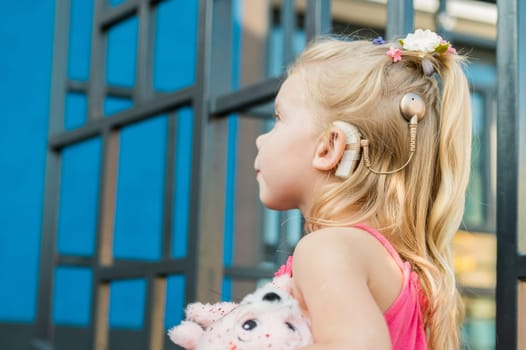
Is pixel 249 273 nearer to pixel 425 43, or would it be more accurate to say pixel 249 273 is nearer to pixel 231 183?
pixel 231 183

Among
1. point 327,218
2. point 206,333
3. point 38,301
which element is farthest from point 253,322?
point 38,301

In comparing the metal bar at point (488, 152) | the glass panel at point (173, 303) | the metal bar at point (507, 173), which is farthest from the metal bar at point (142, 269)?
the metal bar at point (488, 152)

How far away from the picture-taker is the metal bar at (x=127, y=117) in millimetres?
2684

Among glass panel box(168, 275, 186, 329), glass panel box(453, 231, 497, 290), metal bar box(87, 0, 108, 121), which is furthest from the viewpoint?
glass panel box(453, 231, 497, 290)

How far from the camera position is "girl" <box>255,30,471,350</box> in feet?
4.89

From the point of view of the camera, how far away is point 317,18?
219cm

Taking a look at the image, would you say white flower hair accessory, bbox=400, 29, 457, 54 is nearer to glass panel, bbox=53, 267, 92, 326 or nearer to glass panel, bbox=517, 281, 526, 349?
glass panel, bbox=517, 281, 526, 349

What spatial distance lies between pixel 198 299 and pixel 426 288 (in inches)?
41.6

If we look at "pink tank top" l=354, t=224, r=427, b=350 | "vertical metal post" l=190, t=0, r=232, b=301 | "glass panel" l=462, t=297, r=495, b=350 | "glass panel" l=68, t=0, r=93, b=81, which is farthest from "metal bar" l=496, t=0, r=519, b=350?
"glass panel" l=462, t=297, r=495, b=350

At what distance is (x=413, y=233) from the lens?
1548mm

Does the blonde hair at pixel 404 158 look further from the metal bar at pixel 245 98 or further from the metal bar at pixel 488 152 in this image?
the metal bar at pixel 488 152

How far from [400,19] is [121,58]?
2.90 metres

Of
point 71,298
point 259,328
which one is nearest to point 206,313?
point 259,328

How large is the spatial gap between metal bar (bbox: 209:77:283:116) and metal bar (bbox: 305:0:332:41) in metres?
0.14
